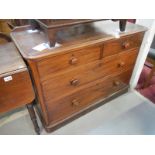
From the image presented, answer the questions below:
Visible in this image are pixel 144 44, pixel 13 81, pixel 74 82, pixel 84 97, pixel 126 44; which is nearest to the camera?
pixel 13 81

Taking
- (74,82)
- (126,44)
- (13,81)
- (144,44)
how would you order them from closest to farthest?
(13,81) → (74,82) → (126,44) → (144,44)

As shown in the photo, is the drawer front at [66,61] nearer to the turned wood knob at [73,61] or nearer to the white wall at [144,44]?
the turned wood knob at [73,61]

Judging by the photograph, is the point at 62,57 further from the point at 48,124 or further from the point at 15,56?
the point at 48,124

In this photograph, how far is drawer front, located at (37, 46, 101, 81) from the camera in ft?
3.23

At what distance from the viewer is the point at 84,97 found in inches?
58.0

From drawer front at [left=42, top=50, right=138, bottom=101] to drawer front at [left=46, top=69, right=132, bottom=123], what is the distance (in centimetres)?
9

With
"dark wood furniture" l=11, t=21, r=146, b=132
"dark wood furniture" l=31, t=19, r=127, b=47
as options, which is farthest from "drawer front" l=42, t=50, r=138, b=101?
"dark wood furniture" l=31, t=19, r=127, b=47

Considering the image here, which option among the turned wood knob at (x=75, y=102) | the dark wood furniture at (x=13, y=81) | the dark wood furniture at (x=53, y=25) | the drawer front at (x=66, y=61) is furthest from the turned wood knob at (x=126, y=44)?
the dark wood furniture at (x=13, y=81)

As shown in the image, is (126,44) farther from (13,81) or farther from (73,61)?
(13,81)

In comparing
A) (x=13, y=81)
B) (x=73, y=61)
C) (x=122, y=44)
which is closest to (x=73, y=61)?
(x=73, y=61)

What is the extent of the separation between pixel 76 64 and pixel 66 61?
0.10m

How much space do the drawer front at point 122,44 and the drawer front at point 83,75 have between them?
0.19ft

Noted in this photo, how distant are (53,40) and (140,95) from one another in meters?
1.47
